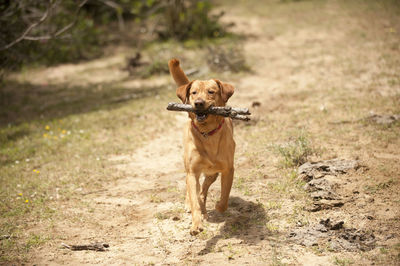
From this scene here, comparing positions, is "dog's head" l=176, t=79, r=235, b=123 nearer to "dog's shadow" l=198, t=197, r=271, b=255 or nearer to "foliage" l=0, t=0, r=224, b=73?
"dog's shadow" l=198, t=197, r=271, b=255

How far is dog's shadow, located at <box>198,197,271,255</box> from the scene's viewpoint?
4477 mm

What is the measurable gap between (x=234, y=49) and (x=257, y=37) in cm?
232

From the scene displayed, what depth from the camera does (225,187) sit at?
4.80 meters

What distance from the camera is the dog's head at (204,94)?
172 inches

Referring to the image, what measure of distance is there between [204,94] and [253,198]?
1.62 m

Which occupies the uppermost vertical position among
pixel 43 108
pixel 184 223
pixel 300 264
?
pixel 300 264

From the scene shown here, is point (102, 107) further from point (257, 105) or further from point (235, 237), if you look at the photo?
point (235, 237)

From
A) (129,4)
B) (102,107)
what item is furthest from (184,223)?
(129,4)

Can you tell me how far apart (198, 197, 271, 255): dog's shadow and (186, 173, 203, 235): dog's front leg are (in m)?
Answer: 0.33

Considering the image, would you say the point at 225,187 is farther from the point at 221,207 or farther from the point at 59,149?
the point at 59,149

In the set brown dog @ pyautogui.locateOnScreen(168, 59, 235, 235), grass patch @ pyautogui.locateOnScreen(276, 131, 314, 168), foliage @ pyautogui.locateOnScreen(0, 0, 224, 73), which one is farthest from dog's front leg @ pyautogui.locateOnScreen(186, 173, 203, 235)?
foliage @ pyautogui.locateOnScreen(0, 0, 224, 73)

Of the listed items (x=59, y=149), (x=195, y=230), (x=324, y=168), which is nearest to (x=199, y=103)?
(x=195, y=230)

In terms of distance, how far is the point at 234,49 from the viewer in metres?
12.1

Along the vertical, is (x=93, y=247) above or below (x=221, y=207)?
below
